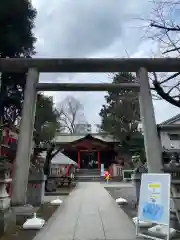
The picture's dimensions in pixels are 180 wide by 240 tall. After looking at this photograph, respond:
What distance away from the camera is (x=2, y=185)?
7.39 metres

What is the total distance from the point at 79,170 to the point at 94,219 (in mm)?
33948

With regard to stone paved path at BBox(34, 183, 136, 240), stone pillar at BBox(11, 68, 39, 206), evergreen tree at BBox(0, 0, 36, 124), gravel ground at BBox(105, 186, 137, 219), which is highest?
evergreen tree at BBox(0, 0, 36, 124)

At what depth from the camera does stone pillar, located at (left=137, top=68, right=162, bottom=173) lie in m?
9.46

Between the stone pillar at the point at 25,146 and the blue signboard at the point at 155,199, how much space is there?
4.15m

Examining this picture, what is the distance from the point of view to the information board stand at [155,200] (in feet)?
19.0

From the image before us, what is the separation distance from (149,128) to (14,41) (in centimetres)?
1431

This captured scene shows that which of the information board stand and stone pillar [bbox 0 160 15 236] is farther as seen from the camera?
stone pillar [bbox 0 160 15 236]

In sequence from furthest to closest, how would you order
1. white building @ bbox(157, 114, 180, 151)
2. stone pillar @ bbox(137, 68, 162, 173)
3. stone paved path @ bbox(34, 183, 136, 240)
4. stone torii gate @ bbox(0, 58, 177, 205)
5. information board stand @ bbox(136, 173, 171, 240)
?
white building @ bbox(157, 114, 180, 151)
stone torii gate @ bbox(0, 58, 177, 205)
stone pillar @ bbox(137, 68, 162, 173)
stone paved path @ bbox(34, 183, 136, 240)
information board stand @ bbox(136, 173, 171, 240)

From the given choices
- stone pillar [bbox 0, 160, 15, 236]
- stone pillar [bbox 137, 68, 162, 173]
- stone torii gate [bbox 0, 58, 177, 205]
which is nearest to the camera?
stone pillar [bbox 0, 160, 15, 236]

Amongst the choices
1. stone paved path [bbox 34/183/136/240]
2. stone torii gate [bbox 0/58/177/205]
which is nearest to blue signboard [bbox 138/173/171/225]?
stone paved path [bbox 34/183/136/240]

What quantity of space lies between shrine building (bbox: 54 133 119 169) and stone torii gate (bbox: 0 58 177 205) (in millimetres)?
32968

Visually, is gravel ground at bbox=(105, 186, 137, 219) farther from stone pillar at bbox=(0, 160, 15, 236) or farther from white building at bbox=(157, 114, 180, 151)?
stone pillar at bbox=(0, 160, 15, 236)

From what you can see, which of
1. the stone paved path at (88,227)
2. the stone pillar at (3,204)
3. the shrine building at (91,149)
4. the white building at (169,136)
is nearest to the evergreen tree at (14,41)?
the white building at (169,136)

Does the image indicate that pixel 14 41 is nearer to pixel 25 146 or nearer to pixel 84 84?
pixel 84 84
